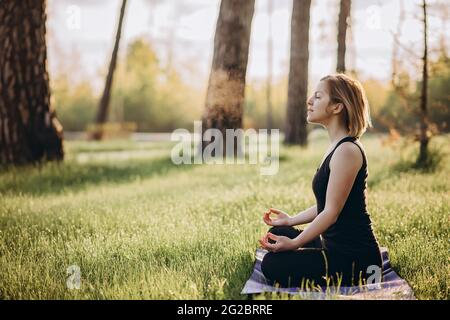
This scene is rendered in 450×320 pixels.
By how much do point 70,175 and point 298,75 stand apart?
7.57 m

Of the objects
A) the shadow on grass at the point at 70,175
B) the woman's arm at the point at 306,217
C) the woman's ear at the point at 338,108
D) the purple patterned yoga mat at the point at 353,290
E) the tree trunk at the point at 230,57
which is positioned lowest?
the purple patterned yoga mat at the point at 353,290

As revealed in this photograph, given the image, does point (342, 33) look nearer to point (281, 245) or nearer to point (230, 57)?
point (230, 57)

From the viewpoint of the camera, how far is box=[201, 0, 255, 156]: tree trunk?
956 cm

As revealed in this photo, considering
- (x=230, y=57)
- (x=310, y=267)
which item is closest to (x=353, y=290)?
(x=310, y=267)

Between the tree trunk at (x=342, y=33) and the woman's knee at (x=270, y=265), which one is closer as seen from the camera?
the woman's knee at (x=270, y=265)

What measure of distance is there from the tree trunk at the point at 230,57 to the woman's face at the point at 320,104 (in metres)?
6.48

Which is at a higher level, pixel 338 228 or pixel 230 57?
pixel 230 57

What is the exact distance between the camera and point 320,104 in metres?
3.30

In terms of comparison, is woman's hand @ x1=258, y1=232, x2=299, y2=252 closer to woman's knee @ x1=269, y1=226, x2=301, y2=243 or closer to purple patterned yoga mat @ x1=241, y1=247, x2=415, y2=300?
purple patterned yoga mat @ x1=241, y1=247, x2=415, y2=300

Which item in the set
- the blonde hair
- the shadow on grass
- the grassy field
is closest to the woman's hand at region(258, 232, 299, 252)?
the grassy field

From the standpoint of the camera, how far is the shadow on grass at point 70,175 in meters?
7.76

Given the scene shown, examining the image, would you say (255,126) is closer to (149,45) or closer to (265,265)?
(149,45)

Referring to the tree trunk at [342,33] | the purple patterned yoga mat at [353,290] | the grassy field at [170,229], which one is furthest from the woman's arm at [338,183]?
the tree trunk at [342,33]

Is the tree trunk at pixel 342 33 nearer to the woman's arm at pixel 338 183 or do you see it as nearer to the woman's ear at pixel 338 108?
the woman's ear at pixel 338 108
